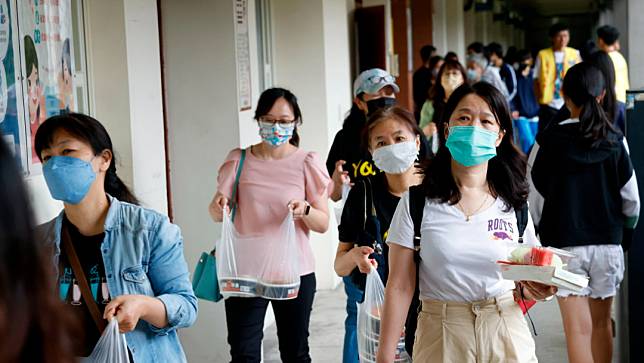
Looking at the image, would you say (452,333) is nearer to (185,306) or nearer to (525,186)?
(525,186)

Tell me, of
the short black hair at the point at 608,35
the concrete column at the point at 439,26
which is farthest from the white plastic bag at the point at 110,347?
the concrete column at the point at 439,26

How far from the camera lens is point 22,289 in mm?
1278

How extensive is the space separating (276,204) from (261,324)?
2.02 ft

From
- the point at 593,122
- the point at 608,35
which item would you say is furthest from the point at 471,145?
the point at 608,35

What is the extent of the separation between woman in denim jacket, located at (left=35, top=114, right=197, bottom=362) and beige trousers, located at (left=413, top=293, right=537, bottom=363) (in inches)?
31.6

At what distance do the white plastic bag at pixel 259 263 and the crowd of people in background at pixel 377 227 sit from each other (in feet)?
0.16

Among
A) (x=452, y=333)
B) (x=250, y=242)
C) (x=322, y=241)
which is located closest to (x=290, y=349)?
(x=250, y=242)

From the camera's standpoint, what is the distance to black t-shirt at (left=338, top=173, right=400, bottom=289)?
420 cm

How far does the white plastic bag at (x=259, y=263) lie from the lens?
4.89 meters

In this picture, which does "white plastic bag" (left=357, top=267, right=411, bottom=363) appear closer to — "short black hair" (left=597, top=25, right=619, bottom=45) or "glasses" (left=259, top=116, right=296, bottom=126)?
"glasses" (left=259, top=116, right=296, bottom=126)

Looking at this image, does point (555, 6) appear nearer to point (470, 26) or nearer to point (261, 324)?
point (470, 26)

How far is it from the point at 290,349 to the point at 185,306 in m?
1.95

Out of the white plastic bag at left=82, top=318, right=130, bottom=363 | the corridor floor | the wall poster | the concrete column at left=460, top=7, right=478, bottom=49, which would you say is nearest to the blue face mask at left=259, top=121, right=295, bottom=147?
the wall poster

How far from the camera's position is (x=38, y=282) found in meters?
1.30
